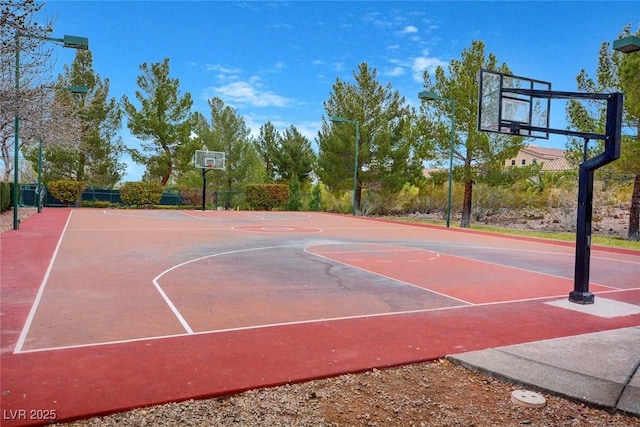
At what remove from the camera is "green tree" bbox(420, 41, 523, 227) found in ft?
73.0

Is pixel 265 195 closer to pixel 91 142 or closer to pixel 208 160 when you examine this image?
pixel 208 160

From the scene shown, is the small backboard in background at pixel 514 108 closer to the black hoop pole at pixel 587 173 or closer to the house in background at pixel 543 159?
the black hoop pole at pixel 587 173

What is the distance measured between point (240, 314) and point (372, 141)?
79.4 feet

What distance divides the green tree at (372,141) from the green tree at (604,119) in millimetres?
10522

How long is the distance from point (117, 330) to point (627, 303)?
22.3ft

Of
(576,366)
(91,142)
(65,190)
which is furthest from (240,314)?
(91,142)

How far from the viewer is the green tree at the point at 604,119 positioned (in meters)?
16.3

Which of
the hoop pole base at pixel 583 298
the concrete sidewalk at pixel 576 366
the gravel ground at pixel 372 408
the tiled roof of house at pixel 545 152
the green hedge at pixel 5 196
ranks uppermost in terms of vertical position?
the tiled roof of house at pixel 545 152

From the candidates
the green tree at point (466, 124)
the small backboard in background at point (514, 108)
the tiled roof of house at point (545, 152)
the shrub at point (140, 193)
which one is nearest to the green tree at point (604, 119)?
the green tree at point (466, 124)

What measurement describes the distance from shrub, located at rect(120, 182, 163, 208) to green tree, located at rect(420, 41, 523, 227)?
58.3 ft

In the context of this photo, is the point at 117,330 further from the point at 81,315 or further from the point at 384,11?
the point at 384,11

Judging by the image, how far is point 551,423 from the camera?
3.30 meters

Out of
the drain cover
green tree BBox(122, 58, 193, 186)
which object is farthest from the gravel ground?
green tree BBox(122, 58, 193, 186)

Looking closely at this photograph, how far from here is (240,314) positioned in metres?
5.70
